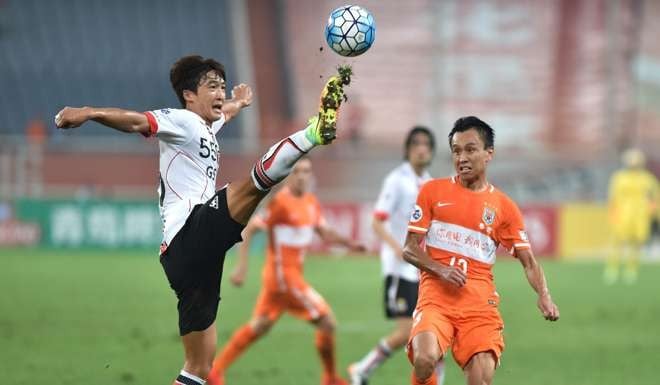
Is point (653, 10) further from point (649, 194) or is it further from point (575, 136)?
point (649, 194)

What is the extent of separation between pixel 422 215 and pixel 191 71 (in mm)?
1668

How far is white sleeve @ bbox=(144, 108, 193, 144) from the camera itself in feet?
21.6

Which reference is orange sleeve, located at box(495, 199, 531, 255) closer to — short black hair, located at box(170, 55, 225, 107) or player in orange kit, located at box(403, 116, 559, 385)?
player in orange kit, located at box(403, 116, 559, 385)

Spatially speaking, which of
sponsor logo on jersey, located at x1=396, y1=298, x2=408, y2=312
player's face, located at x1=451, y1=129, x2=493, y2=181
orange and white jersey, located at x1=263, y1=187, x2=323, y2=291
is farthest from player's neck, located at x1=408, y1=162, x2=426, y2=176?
player's face, located at x1=451, y1=129, x2=493, y2=181

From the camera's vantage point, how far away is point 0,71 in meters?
33.3

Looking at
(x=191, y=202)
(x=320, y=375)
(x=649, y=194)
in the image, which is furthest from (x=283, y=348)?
(x=649, y=194)

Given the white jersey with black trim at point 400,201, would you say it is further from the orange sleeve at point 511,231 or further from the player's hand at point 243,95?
the orange sleeve at point 511,231

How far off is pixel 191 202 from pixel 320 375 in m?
4.16

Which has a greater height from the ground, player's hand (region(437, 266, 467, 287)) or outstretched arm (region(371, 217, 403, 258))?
player's hand (region(437, 266, 467, 287))

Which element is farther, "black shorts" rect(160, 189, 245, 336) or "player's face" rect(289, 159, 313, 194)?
"player's face" rect(289, 159, 313, 194)

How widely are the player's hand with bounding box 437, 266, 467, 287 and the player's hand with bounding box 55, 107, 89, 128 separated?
7.52 feet

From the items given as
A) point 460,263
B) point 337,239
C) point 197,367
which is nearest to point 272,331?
point 337,239

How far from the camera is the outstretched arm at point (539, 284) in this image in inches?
271

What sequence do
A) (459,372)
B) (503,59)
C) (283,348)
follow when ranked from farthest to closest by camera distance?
(503,59), (283,348), (459,372)
